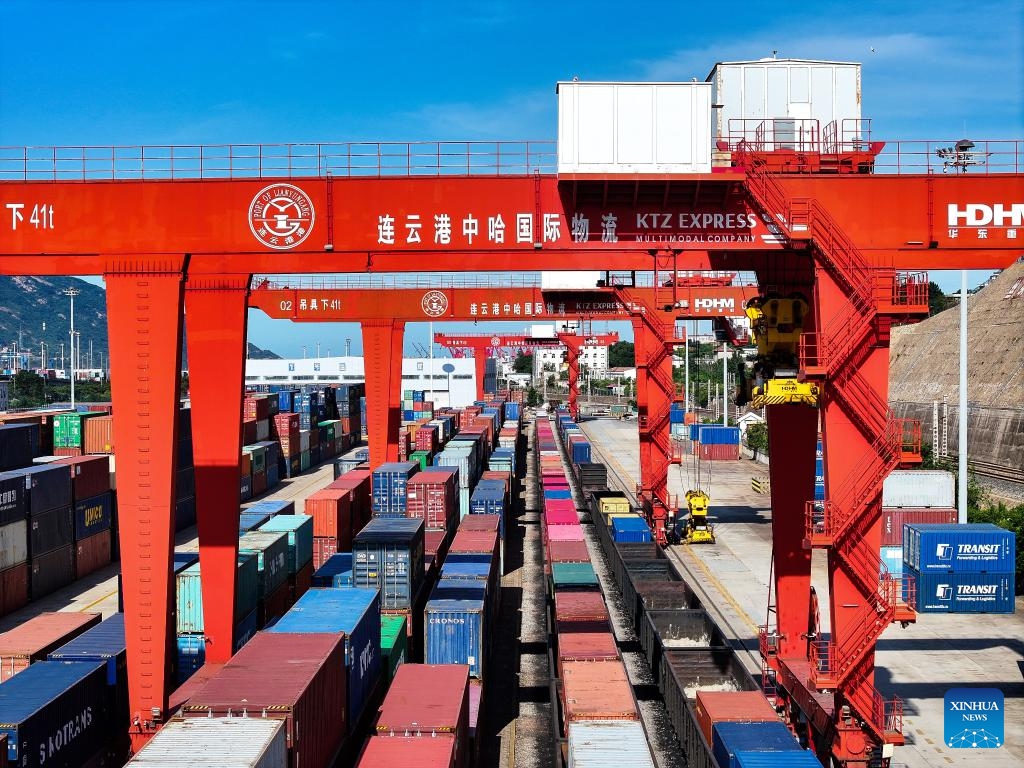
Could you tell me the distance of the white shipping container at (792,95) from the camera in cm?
1852

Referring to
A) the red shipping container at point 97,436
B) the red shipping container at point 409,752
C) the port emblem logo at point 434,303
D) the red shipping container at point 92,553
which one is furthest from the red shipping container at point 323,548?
the red shipping container at point 97,436

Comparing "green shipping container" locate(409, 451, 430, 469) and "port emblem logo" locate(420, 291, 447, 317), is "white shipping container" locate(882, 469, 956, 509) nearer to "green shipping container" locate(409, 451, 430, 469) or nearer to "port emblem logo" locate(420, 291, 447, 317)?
"port emblem logo" locate(420, 291, 447, 317)

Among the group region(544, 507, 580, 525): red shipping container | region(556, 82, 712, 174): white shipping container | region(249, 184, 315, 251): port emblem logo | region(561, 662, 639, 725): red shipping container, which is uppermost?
region(556, 82, 712, 174): white shipping container

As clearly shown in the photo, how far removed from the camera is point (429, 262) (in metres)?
17.1

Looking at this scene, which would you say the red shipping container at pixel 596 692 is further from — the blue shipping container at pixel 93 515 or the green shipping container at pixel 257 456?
the green shipping container at pixel 257 456

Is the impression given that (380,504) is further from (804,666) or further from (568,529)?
(804,666)

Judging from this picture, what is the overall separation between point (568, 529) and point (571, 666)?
13.9 metres

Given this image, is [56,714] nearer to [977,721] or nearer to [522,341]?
[977,721]

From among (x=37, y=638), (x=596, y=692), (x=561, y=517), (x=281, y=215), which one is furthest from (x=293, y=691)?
(x=561, y=517)

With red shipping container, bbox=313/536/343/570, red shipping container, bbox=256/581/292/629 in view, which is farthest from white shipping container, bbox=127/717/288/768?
red shipping container, bbox=313/536/343/570

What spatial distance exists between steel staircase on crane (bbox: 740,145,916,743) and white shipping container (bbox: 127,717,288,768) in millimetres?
9592

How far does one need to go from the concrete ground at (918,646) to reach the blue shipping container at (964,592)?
4.65ft

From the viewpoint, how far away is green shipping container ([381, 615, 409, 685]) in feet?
63.4

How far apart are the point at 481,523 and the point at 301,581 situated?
22.8 ft
